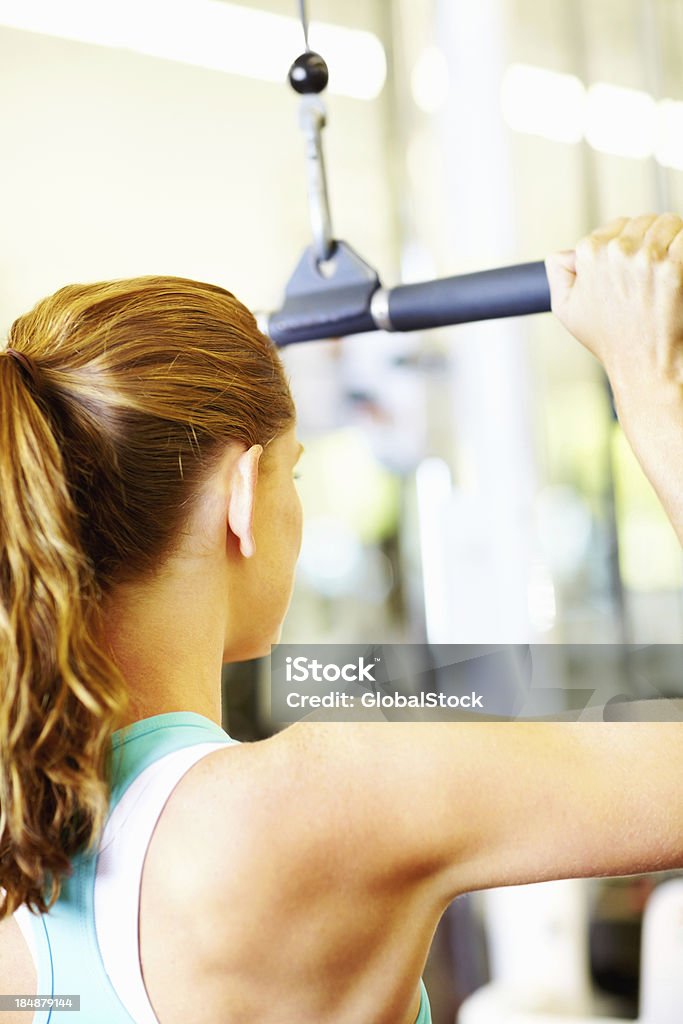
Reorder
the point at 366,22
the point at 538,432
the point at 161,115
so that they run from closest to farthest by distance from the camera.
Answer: the point at 538,432, the point at 161,115, the point at 366,22

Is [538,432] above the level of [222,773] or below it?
above

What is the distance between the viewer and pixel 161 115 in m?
2.06

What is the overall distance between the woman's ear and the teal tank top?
4.8 inches

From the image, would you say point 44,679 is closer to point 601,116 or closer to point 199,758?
point 199,758

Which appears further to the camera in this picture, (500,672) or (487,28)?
(487,28)

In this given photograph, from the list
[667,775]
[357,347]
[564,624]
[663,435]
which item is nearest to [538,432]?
[564,624]

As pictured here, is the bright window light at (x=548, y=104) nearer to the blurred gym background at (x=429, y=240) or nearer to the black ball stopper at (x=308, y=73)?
the blurred gym background at (x=429, y=240)

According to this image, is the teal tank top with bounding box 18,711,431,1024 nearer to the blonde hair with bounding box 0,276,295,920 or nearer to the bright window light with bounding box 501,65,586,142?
the blonde hair with bounding box 0,276,295,920

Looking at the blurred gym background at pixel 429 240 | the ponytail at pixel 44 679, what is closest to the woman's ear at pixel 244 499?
the ponytail at pixel 44 679

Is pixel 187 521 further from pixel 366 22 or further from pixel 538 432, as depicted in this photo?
pixel 366 22

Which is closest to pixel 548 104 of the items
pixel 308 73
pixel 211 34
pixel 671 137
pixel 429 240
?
pixel 671 137

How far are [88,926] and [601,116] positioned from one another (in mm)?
1880

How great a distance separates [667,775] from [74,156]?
174 centimetres

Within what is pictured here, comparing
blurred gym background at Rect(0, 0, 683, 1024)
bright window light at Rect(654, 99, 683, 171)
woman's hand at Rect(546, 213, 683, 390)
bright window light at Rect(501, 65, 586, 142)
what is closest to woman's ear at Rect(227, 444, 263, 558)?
woman's hand at Rect(546, 213, 683, 390)
